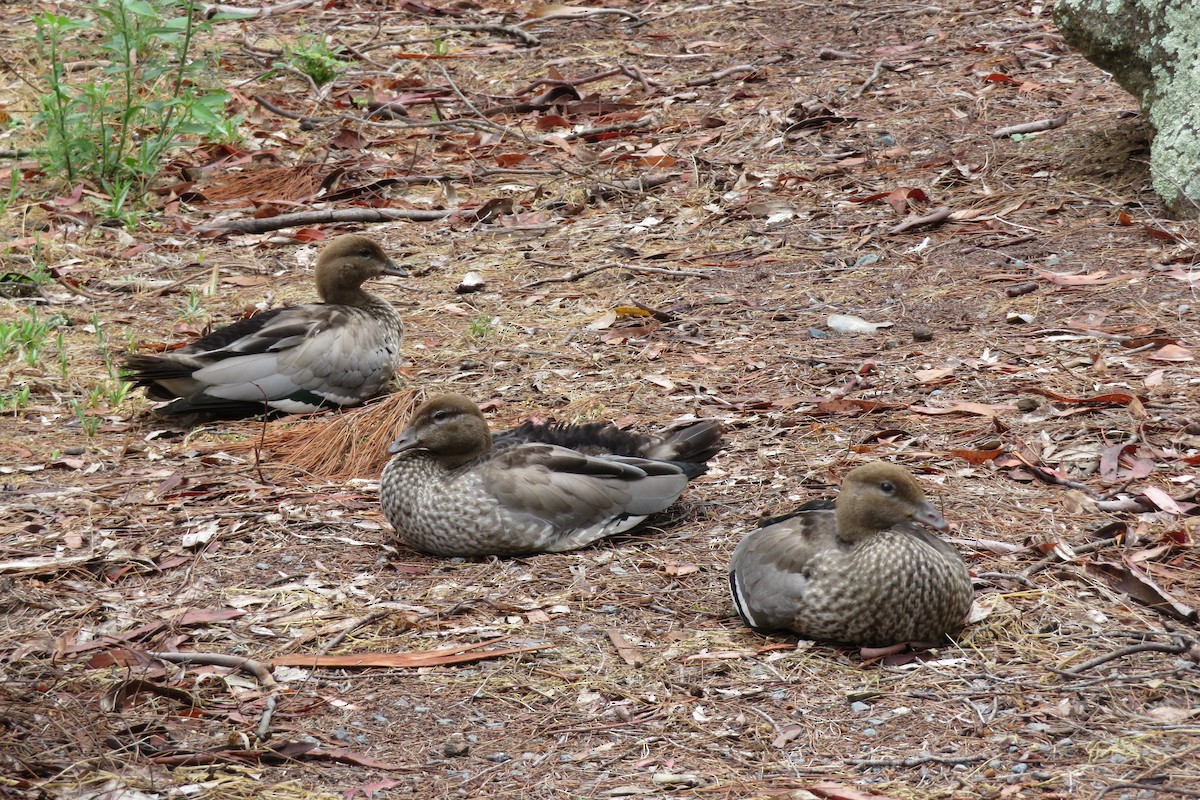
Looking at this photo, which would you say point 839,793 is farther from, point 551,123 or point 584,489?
point 551,123

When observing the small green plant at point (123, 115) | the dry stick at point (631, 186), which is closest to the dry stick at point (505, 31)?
the small green plant at point (123, 115)

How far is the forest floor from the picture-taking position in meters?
3.95

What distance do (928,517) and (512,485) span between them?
5.37 ft

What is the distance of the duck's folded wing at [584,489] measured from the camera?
526 centimetres

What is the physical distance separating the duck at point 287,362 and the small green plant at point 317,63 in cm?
454

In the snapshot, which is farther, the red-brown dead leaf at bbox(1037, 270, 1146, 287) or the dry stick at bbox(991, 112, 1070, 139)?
the dry stick at bbox(991, 112, 1070, 139)

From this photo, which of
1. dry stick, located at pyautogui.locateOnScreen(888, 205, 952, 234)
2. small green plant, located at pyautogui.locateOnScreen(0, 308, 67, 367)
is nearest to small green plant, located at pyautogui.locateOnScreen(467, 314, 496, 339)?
small green plant, located at pyautogui.locateOnScreen(0, 308, 67, 367)

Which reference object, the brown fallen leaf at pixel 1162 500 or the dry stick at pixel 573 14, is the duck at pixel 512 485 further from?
the dry stick at pixel 573 14

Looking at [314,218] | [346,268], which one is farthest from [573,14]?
[346,268]

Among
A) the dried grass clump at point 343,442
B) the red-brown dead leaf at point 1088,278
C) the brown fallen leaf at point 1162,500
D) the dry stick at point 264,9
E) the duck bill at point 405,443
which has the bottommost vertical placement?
the dried grass clump at point 343,442

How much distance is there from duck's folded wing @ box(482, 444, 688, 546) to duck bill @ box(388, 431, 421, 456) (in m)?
0.30

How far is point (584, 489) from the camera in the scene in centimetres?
529

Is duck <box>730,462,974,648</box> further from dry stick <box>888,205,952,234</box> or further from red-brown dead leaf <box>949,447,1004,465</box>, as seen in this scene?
dry stick <box>888,205,952,234</box>

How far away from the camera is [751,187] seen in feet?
29.3
